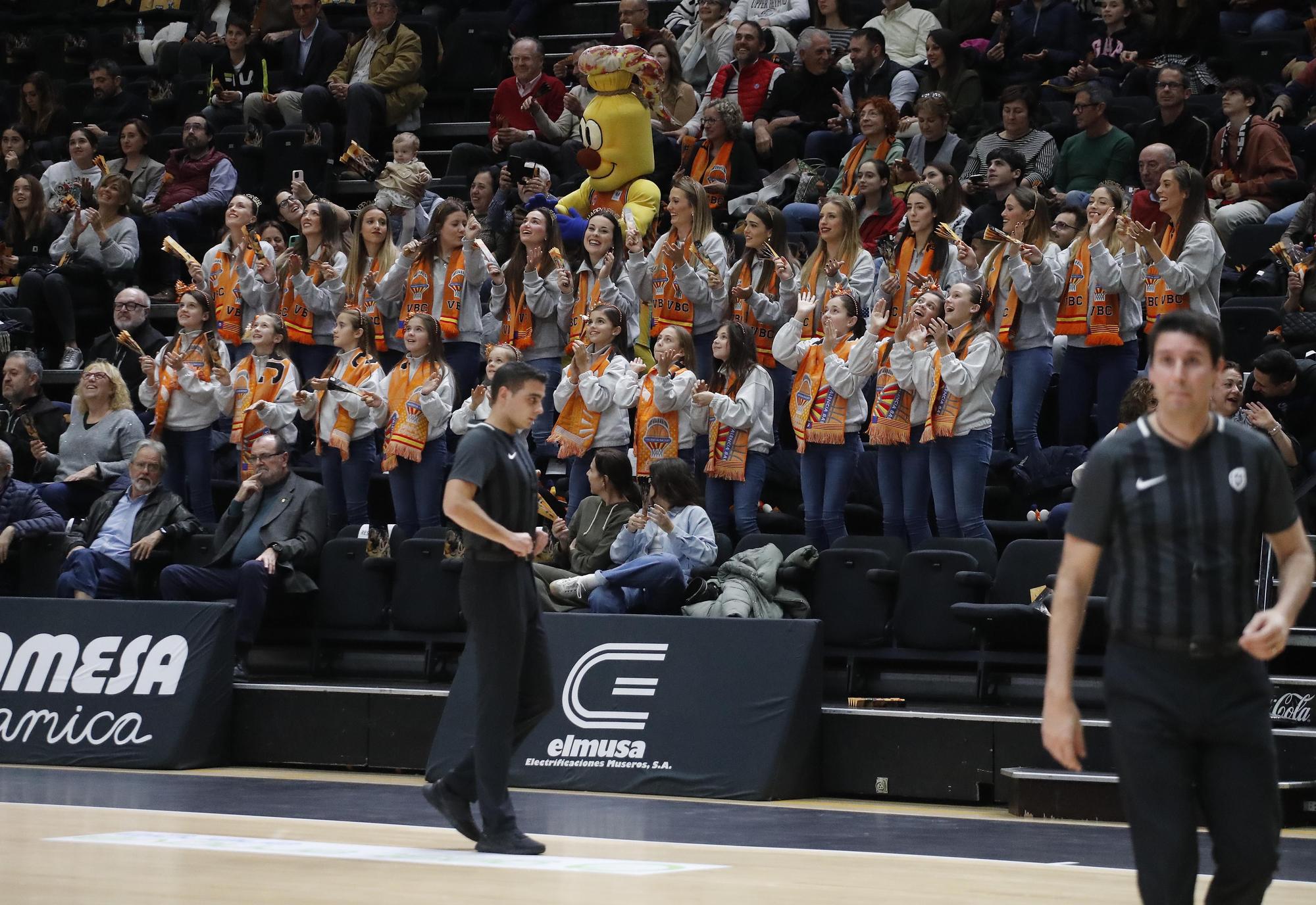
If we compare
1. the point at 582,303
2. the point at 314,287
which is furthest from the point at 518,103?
the point at 582,303

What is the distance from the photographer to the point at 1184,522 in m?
3.81

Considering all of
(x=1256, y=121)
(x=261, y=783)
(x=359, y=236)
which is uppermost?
(x=1256, y=121)

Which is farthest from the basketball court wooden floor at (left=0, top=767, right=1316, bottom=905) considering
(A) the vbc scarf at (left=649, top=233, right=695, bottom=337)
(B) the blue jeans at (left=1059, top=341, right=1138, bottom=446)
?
(A) the vbc scarf at (left=649, top=233, right=695, bottom=337)

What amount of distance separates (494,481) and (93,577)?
5.03 m

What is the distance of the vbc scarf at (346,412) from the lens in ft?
35.2

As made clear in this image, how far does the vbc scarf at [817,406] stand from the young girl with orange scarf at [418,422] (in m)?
2.17

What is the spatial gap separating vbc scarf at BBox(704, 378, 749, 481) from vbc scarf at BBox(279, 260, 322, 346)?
135 inches

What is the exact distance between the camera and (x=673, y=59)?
525 inches

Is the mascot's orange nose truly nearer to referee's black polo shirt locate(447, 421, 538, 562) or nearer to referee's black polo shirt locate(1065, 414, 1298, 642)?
referee's black polo shirt locate(447, 421, 538, 562)

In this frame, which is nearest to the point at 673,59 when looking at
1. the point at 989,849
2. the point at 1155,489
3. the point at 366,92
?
the point at 366,92

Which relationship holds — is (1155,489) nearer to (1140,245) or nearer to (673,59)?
(1140,245)

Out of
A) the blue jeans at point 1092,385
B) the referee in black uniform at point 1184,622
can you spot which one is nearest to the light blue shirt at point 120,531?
the blue jeans at point 1092,385

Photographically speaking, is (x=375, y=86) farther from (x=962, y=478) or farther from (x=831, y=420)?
(x=962, y=478)

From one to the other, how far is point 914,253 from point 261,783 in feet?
15.9
